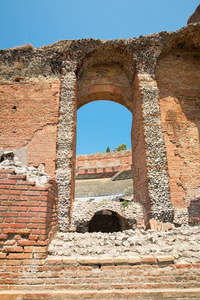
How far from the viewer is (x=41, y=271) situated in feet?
8.70

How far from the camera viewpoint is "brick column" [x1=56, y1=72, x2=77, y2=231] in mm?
6766

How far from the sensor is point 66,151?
7523 mm

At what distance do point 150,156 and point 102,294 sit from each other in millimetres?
5417

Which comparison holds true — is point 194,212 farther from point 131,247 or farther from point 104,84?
point 104,84

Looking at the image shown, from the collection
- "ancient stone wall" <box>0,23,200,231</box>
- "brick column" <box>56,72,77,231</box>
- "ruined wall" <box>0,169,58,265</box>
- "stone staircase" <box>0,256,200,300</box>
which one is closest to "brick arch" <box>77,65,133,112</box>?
"ancient stone wall" <box>0,23,200,231</box>

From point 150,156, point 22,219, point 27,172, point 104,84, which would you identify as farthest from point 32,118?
point 22,219

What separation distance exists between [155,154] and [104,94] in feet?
14.6

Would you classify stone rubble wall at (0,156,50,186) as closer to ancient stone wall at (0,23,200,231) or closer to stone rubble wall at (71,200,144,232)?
ancient stone wall at (0,23,200,231)

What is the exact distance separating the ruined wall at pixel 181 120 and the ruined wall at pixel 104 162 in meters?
22.0

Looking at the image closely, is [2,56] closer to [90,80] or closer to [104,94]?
[90,80]

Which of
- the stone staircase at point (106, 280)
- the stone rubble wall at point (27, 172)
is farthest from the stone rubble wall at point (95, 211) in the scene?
the stone staircase at point (106, 280)

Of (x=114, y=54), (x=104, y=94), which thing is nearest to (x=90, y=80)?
(x=104, y=94)

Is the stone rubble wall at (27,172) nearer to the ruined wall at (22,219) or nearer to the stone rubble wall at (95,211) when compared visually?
the ruined wall at (22,219)

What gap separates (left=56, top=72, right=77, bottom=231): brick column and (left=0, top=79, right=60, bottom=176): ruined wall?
28 cm
